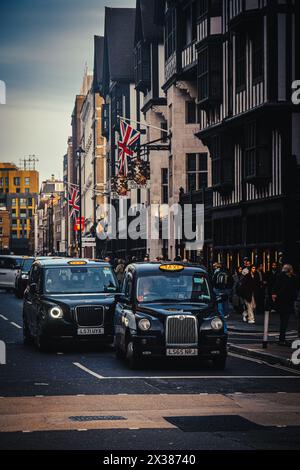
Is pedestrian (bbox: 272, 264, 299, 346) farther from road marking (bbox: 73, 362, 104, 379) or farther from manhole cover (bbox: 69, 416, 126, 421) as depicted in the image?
manhole cover (bbox: 69, 416, 126, 421)

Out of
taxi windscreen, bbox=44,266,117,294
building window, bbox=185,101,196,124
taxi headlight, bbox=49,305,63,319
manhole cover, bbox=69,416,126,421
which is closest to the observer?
manhole cover, bbox=69,416,126,421

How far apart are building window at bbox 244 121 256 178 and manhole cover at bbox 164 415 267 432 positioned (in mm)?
26184

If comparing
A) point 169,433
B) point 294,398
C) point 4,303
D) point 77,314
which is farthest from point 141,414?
point 4,303

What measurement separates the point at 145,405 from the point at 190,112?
140 feet

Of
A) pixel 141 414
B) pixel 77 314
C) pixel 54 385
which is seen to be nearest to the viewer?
pixel 141 414

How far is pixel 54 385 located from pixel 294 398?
3803 millimetres

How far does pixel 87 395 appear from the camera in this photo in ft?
52.1

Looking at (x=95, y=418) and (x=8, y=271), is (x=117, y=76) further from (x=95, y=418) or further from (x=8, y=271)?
(x=95, y=418)

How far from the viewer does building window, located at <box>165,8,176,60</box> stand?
54.5 m

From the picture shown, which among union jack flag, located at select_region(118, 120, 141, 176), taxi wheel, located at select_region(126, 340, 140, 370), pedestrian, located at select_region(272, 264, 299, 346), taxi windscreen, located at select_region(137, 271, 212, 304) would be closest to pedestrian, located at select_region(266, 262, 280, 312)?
pedestrian, located at select_region(272, 264, 299, 346)

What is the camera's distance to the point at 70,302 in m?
23.2

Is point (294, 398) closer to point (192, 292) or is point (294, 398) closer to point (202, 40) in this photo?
point (192, 292)

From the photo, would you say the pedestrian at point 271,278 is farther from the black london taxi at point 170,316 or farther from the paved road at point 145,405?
the black london taxi at point 170,316

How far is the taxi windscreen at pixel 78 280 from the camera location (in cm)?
2442
